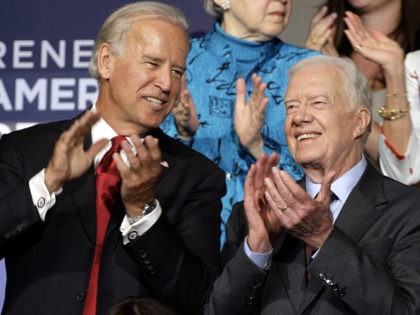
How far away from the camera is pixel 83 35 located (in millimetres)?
4520

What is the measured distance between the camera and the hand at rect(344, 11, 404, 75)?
12.7 ft

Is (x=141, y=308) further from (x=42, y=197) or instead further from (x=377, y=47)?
(x=377, y=47)

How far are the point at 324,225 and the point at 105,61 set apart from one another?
0.92 metres

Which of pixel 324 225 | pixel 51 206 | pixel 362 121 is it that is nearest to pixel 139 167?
pixel 51 206

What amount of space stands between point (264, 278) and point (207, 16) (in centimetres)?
161

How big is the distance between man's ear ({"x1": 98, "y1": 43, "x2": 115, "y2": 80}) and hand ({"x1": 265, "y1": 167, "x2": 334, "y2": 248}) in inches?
29.0

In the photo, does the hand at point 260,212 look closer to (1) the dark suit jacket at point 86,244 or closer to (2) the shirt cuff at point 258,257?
(2) the shirt cuff at point 258,257

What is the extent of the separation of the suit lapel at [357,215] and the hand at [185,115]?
100 cm

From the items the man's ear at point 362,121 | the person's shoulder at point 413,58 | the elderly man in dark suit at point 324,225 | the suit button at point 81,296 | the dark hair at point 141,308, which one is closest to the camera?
the dark hair at point 141,308

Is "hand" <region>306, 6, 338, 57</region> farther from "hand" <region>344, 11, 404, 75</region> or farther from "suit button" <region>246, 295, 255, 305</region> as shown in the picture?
"suit button" <region>246, 295, 255, 305</region>

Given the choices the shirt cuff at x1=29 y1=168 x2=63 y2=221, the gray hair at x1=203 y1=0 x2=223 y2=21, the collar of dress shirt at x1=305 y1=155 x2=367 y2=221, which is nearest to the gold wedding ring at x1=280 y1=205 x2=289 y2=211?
the collar of dress shirt at x1=305 y1=155 x2=367 y2=221

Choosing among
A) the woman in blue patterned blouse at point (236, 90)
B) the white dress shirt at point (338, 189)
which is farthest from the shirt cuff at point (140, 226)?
the woman in blue patterned blouse at point (236, 90)

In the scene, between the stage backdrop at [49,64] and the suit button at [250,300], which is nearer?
the suit button at [250,300]

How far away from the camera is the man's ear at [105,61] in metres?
3.47
